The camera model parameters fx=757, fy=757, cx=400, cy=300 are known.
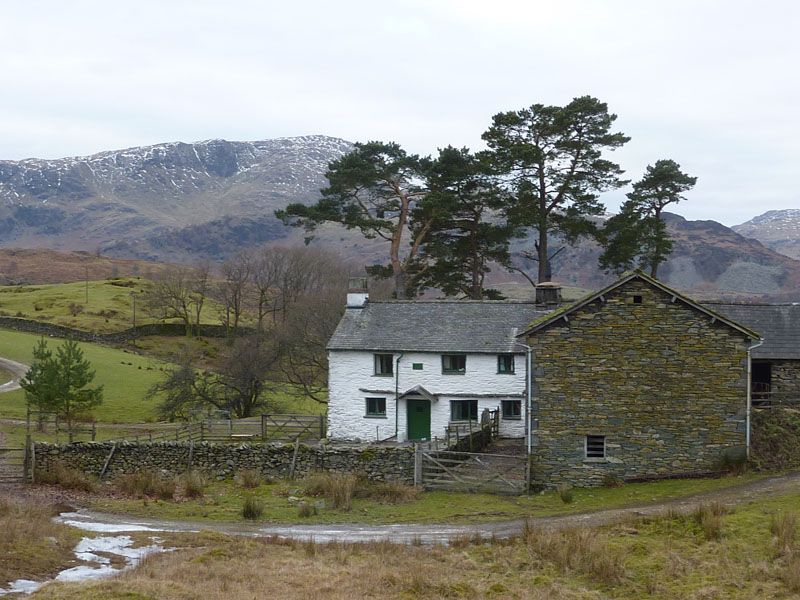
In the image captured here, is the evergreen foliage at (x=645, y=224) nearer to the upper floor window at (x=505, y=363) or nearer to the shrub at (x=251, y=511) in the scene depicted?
the upper floor window at (x=505, y=363)

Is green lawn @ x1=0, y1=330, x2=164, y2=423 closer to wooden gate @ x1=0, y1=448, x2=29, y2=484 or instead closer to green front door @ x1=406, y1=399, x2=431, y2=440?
wooden gate @ x1=0, y1=448, x2=29, y2=484

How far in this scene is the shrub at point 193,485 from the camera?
28.3m

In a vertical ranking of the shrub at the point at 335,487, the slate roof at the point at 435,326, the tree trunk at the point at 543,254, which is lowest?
the shrub at the point at 335,487

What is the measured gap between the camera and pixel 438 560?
717 inches

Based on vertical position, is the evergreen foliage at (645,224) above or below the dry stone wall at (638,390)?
above

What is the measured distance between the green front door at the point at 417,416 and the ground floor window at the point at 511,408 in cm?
382

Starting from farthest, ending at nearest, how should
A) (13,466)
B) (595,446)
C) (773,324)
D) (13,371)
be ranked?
(13,371) < (773,324) < (13,466) < (595,446)

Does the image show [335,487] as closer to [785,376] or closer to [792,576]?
[792,576]

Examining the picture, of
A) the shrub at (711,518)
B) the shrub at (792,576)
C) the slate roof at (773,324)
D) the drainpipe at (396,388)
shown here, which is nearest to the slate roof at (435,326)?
the drainpipe at (396,388)

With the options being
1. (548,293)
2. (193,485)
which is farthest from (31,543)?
(548,293)

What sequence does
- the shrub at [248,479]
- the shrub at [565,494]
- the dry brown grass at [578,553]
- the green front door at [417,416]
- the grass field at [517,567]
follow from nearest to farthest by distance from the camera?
the grass field at [517,567]
the dry brown grass at [578,553]
the shrub at [565,494]
the shrub at [248,479]
the green front door at [417,416]

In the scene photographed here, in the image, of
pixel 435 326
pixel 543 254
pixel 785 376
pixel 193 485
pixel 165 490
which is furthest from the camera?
pixel 543 254

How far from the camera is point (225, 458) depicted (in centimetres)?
3178

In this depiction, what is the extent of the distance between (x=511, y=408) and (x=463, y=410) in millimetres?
2437
